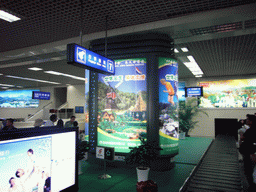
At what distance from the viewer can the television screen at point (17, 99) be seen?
1949 cm

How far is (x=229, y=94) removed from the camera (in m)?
12.8

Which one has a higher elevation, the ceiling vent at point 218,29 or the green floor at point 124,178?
the ceiling vent at point 218,29

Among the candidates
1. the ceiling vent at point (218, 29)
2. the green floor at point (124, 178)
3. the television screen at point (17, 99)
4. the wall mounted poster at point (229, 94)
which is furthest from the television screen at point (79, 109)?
the ceiling vent at point (218, 29)

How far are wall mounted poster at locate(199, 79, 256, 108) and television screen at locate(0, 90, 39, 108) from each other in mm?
14810

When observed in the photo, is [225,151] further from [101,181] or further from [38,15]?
[38,15]

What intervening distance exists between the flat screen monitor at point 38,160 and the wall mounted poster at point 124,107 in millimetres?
3859

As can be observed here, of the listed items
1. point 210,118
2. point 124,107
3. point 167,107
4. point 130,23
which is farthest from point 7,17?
point 210,118

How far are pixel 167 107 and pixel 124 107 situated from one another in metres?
1.12

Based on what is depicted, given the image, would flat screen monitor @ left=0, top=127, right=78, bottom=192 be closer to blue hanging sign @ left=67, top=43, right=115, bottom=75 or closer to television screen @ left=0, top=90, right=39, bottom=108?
blue hanging sign @ left=67, top=43, right=115, bottom=75

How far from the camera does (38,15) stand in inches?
180

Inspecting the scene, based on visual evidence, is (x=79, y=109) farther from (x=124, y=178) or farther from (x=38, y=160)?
(x=38, y=160)

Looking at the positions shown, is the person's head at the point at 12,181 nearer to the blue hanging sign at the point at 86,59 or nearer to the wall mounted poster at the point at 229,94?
the blue hanging sign at the point at 86,59

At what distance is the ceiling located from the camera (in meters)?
4.13

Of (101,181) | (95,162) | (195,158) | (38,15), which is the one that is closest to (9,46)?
(38,15)
